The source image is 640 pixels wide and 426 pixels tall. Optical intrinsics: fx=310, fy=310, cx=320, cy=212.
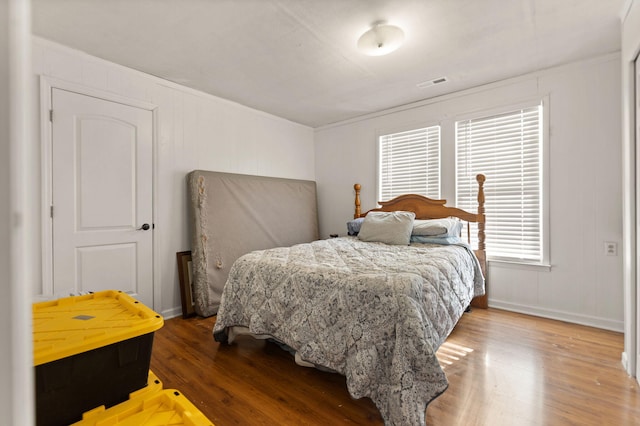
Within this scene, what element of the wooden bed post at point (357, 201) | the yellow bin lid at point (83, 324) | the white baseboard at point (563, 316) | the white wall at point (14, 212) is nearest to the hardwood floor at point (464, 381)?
the white baseboard at point (563, 316)

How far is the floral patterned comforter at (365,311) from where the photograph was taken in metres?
1.52

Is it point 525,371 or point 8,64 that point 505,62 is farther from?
point 8,64

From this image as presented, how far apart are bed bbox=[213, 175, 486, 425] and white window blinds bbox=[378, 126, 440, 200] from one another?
47.3 inches

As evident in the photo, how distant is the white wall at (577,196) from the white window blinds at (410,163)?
53 cm

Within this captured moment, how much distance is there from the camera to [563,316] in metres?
2.96

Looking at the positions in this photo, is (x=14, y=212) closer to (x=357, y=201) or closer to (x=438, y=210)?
(x=438, y=210)

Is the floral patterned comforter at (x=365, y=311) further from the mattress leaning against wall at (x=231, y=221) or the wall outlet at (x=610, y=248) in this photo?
the wall outlet at (x=610, y=248)

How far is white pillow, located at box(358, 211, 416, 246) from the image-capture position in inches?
129

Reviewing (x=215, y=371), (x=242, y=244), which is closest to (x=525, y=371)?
(x=215, y=371)

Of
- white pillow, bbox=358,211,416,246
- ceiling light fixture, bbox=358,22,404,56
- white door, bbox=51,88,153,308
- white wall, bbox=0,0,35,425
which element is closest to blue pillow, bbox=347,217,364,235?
white pillow, bbox=358,211,416,246

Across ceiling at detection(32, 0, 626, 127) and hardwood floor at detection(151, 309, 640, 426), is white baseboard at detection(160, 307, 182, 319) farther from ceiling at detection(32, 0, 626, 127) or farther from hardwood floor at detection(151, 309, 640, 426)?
ceiling at detection(32, 0, 626, 127)

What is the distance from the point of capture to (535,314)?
311 cm

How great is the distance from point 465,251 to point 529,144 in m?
1.32

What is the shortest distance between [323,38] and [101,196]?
235 cm
